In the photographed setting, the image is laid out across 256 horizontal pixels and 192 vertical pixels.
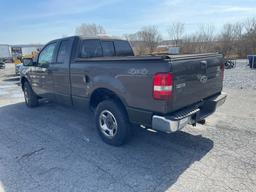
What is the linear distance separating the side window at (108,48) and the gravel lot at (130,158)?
1722 mm

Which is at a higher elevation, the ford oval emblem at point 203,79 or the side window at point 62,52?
the side window at point 62,52

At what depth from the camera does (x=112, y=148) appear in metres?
3.79

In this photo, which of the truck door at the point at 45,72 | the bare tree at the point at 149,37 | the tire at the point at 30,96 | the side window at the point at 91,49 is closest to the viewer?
the side window at the point at 91,49

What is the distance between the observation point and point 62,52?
477 centimetres

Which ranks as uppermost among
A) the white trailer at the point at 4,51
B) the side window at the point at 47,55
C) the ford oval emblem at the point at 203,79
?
the white trailer at the point at 4,51

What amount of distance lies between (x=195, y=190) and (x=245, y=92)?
21.6 ft

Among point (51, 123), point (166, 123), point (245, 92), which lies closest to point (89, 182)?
point (166, 123)

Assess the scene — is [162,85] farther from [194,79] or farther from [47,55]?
[47,55]

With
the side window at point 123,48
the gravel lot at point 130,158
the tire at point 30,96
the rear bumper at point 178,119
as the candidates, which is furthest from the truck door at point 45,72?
the rear bumper at point 178,119

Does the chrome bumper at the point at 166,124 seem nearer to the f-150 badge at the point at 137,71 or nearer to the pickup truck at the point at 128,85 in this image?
the pickup truck at the point at 128,85

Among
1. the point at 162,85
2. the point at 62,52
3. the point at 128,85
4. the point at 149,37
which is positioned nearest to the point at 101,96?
the point at 128,85

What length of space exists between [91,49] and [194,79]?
2.44 m

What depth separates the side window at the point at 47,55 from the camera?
206 inches

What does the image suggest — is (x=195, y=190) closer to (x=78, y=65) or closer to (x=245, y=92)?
(x=78, y=65)
